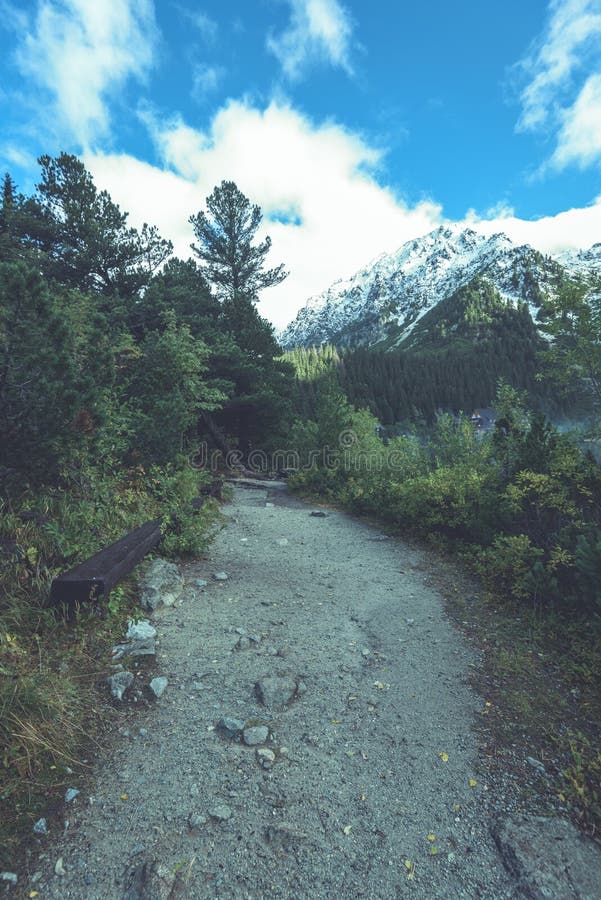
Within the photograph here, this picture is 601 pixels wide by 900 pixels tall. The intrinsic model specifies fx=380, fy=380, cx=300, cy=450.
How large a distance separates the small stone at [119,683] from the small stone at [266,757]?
136cm

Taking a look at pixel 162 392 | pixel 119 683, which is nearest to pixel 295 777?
pixel 119 683

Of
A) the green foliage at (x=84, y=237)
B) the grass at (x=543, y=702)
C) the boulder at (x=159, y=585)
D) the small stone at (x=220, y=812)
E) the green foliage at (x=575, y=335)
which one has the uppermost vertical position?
the green foliage at (x=84, y=237)

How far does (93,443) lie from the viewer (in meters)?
6.01

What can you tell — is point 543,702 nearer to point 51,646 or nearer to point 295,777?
point 295,777

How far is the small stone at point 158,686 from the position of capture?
3443mm

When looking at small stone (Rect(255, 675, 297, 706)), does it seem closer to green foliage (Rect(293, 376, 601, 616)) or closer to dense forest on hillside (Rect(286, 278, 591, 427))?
green foliage (Rect(293, 376, 601, 616))

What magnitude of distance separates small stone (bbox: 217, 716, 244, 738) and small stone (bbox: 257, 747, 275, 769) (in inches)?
9.9

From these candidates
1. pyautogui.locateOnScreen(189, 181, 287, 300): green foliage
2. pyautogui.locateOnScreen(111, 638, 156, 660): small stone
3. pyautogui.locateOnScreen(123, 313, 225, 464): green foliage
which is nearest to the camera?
pyautogui.locateOnScreen(111, 638, 156, 660): small stone

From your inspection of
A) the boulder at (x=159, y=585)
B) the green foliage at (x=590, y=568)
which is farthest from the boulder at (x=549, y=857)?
the boulder at (x=159, y=585)

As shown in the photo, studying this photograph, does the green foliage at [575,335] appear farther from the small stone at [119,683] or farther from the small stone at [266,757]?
the small stone at [119,683]

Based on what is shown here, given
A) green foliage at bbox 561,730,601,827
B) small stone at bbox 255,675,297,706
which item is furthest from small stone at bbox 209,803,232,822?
green foliage at bbox 561,730,601,827

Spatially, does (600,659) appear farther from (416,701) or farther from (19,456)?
(19,456)

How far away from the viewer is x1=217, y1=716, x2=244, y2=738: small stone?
3088 millimetres

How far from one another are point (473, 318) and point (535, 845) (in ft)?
665
